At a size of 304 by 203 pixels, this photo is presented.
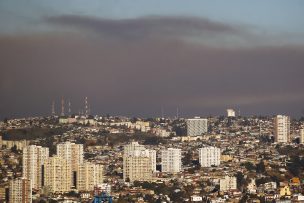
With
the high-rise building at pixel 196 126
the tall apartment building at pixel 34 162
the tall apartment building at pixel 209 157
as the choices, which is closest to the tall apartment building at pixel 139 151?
the tall apartment building at pixel 209 157

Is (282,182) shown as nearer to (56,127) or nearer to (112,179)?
(112,179)

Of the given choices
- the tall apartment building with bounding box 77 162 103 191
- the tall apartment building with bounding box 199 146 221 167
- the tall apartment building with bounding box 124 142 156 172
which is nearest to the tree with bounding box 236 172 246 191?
the tall apartment building with bounding box 124 142 156 172

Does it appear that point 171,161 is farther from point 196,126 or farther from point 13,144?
point 196,126

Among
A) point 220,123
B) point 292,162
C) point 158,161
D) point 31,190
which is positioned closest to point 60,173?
point 31,190

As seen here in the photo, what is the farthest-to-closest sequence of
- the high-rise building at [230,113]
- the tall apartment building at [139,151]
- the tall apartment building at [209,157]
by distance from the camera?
the high-rise building at [230,113] → the tall apartment building at [209,157] → the tall apartment building at [139,151]

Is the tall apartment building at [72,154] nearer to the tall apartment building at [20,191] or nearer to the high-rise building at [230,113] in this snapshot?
the tall apartment building at [20,191]

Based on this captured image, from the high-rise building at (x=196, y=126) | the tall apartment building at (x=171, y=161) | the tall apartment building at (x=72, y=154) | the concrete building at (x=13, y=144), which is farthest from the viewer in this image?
the high-rise building at (x=196, y=126)
